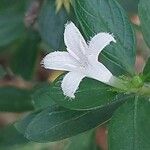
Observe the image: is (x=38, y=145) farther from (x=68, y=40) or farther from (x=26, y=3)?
(x=68, y=40)

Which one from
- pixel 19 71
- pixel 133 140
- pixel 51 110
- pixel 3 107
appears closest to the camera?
pixel 133 140

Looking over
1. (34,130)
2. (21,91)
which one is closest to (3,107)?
(21,91)

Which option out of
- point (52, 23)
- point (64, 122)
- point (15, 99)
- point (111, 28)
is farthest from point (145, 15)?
point (15, 99)

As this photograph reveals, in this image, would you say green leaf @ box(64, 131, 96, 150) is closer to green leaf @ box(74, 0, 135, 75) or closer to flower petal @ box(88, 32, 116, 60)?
green leaf @ box(74, 0, 135, 75)

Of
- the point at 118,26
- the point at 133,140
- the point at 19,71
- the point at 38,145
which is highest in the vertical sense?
the point at 118,26

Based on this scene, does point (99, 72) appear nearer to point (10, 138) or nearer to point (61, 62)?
point (61, 62)

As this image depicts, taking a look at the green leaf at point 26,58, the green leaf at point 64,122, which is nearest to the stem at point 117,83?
the green leaf at point 64,122

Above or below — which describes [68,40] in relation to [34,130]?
above
